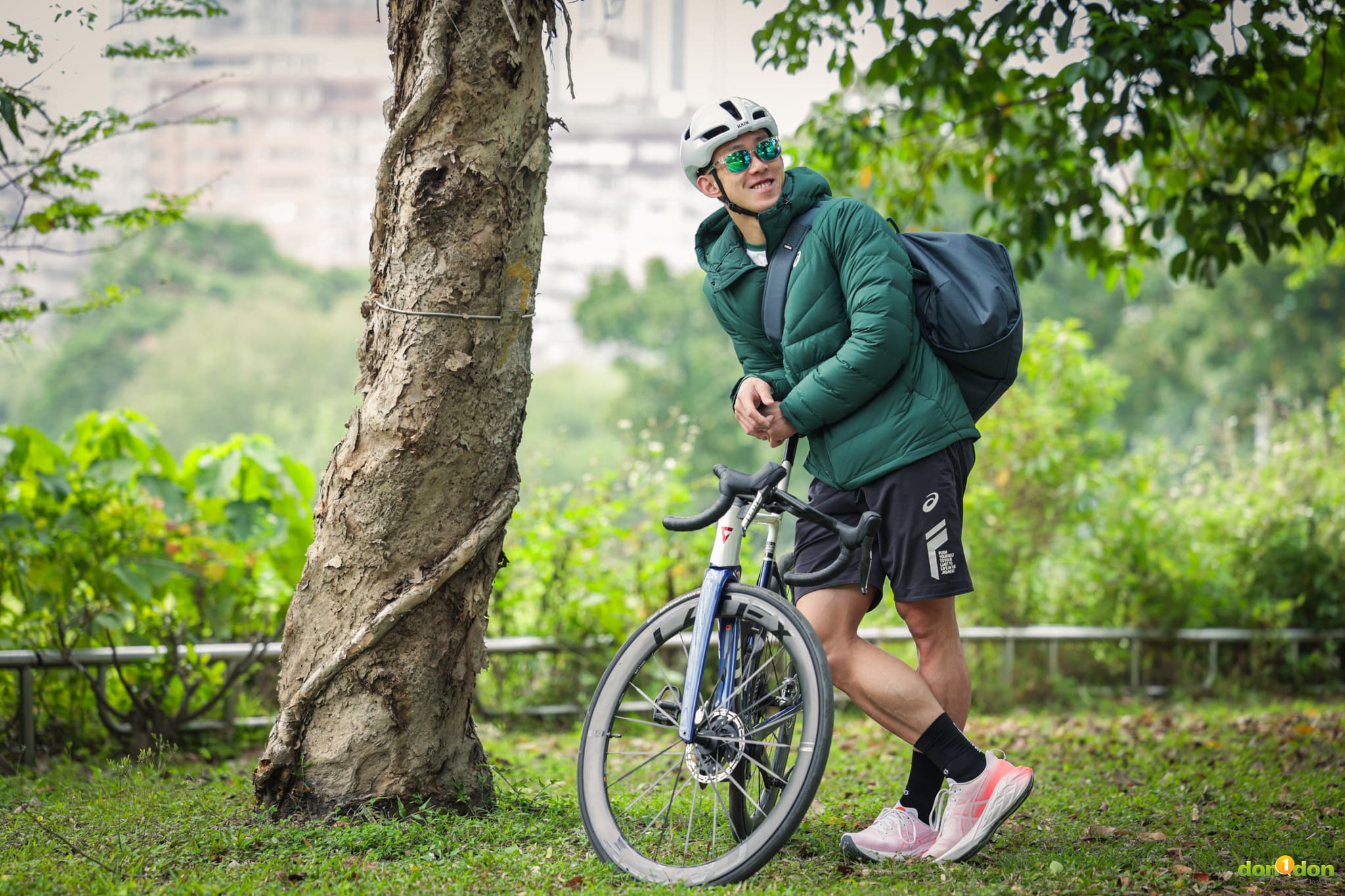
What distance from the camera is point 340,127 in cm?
9444

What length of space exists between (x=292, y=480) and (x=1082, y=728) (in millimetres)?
3942

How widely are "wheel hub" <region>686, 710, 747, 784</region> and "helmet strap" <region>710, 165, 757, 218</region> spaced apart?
48.8 inches

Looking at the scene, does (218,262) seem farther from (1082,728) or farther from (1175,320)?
(1082,728)

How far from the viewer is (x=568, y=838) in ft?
9.52

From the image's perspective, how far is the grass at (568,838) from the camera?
2.54m

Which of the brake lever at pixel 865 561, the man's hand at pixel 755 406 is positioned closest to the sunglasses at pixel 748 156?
the man's hand at pixel 755 406

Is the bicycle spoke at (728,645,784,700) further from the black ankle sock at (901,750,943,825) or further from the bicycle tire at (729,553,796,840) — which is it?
the black ankle sock at (901,750,943,825)

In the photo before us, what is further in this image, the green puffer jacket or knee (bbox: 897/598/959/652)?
knee (bbox: 897/598/959/652)

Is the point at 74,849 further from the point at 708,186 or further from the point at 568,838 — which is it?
the point at 708,186

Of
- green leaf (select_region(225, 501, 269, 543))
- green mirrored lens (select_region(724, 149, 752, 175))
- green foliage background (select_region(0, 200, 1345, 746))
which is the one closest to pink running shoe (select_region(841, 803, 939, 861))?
green mirrored lens (select_region(724, 149, 752, 175))

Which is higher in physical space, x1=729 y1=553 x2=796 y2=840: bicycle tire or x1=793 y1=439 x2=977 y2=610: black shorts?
x1=793 y1=439 x2=977 y2=610: black shorts

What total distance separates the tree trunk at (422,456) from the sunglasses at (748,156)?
568 mm

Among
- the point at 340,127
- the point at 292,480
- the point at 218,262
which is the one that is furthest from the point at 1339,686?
the point at 340,127

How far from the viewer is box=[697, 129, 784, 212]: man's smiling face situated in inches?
111
